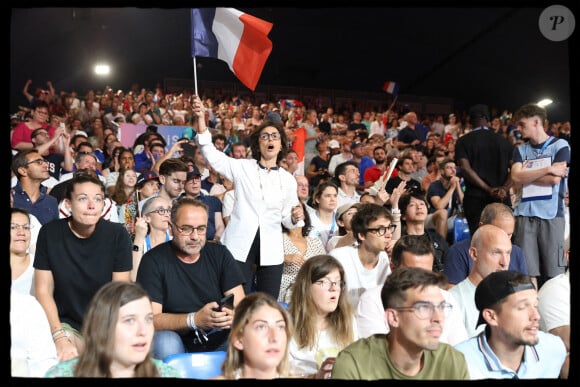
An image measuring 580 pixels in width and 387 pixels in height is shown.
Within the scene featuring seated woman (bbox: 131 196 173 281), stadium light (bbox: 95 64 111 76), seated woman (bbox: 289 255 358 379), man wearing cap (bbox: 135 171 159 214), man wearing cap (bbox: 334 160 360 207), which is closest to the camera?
seated woman (bbox: 289 255 358 379)

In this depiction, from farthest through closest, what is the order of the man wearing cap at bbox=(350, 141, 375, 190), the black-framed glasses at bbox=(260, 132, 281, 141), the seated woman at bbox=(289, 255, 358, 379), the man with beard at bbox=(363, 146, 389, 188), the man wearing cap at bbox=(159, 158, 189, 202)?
1. the man wearing cap at bbox=(350, 141, 375, 190)
2. the man with beard at bbox=(363, 146, 389, 188)
3. the man wearing cap at bbox=(159, 158, 189, 202)
4. the black-framed glasses at bbox=(260, 132, 281, 141)
5. the seated woman at bbox=(289, 255, 358, 379)

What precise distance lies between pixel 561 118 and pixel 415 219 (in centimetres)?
1206

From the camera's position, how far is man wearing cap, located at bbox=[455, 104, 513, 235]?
246 inches

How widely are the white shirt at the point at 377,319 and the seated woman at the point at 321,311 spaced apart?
76 mm

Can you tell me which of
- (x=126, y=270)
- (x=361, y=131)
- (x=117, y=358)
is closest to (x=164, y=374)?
(x=117, y=358)

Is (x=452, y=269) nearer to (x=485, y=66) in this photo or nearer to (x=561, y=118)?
(x=561, y=118)

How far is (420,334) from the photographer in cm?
289

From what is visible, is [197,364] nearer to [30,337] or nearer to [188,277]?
[30,337]

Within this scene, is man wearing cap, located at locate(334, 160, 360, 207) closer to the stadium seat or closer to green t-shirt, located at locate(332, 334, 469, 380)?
the stadium seat

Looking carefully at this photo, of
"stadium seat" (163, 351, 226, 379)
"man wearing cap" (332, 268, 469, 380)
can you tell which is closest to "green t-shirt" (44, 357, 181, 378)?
"stadium seat" (163, 351, 226, 379)

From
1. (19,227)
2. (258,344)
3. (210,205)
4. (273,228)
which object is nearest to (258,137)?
(273,228)

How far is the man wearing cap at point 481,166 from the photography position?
624 cm

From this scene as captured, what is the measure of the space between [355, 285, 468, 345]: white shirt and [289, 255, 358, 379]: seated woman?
0.25ft

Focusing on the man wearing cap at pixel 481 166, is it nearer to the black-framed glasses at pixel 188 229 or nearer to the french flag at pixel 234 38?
the french flag at pixel 234 38
